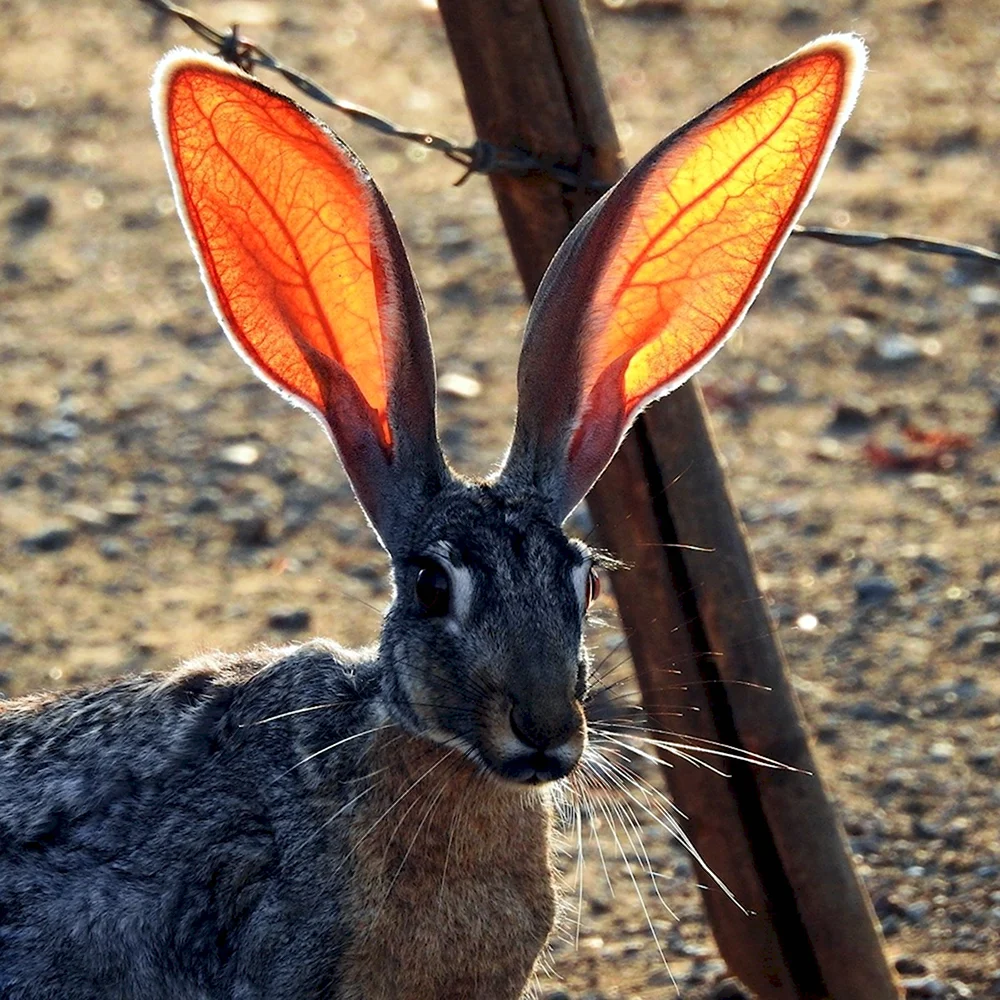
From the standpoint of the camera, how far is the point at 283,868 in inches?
173

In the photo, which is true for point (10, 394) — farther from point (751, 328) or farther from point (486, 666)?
point (486, 666)

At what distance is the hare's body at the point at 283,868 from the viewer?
436 cm

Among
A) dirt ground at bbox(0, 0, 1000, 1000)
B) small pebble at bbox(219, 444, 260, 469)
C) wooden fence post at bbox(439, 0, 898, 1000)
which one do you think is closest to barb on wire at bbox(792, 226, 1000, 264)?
wooden fence post at bbox(439, 0, 898, 1000)

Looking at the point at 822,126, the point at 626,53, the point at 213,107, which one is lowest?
the point at 822,126

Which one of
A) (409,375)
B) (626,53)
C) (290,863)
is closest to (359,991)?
(290,863)

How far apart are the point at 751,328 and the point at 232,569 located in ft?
9.56

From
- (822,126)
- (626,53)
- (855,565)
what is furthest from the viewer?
(626,53)

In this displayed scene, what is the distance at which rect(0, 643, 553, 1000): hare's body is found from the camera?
4363 millimetres

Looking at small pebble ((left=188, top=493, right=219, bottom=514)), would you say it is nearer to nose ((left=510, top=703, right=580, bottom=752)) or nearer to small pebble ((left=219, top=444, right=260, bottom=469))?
small pebble ((left=219, top=444, right=260, bottom=469))

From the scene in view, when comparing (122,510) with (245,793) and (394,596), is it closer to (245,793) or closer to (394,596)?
(245,793)

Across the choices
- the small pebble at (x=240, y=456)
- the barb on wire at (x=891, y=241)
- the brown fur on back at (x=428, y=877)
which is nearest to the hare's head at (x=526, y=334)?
the brown fur on back at (x=428, y=877)

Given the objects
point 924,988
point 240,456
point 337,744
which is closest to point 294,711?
point 337,744

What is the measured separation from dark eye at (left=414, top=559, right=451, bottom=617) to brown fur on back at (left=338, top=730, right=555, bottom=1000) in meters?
0.36

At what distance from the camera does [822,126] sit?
4.28m
